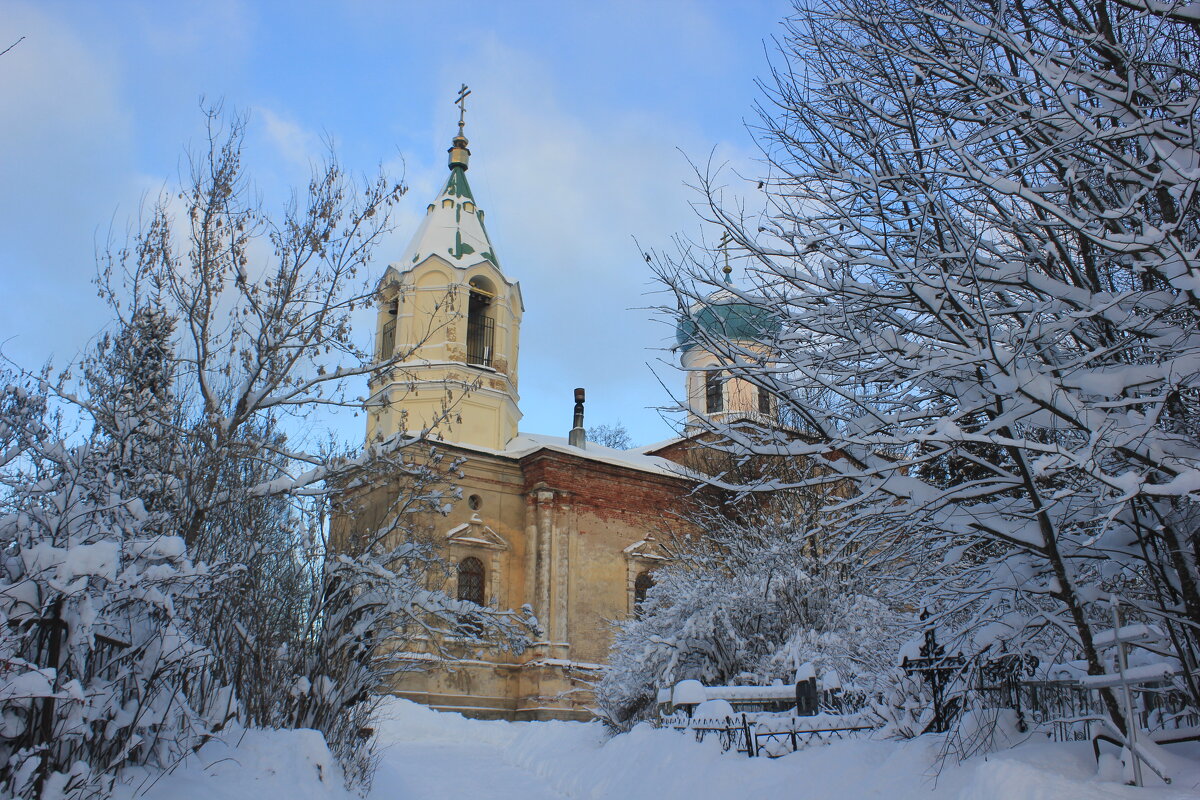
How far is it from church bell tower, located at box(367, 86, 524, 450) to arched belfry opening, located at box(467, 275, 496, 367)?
28 millimetres

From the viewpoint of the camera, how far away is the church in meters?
19.9

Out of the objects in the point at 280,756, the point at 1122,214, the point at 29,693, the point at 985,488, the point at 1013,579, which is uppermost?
the point at 1122,214

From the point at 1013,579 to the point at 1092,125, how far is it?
8.45ft

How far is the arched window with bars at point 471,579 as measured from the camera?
68.6 feet

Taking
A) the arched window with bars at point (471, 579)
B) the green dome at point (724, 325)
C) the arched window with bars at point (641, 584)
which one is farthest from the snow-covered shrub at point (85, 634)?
the arched window with bars at point (641, 584)

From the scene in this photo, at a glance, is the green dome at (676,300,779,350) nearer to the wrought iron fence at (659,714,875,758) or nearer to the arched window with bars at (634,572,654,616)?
the wrought iron fence at (659,714,875,758)

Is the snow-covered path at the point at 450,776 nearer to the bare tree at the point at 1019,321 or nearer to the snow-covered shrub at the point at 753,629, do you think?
the snow-covered shrub at the point at 753,629

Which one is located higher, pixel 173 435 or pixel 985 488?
pixel 173 435

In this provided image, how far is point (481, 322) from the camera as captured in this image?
2353 cm

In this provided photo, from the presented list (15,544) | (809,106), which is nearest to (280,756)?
(15,544)

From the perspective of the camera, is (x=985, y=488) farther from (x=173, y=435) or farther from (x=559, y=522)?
(x=559, y=522)

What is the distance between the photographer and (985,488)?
15.0 feet

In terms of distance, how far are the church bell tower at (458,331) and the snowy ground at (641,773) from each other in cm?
897

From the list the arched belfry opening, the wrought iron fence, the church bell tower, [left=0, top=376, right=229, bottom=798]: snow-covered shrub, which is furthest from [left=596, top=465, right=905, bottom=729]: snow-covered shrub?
the arched belfry opening
